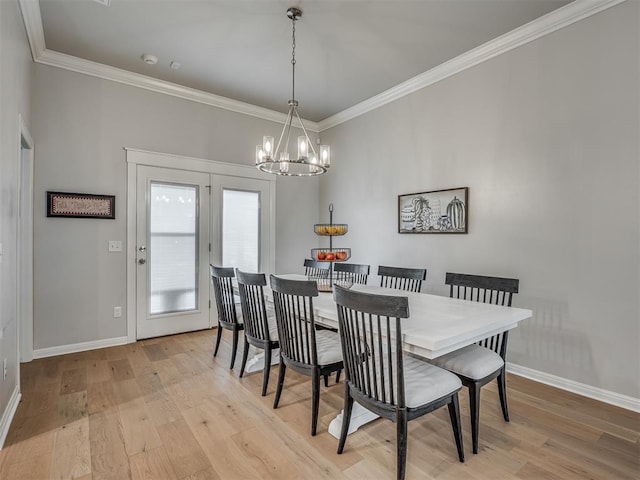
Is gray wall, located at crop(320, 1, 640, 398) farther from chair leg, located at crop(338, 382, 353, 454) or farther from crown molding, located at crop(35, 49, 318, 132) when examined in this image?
crown molding, located at crop(35, 49, 318, 132)

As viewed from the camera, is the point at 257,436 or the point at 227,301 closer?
the point at 257,436

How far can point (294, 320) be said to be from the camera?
2.19 meters

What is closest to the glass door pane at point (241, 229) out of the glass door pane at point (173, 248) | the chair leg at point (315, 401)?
the glass door pane at point (173, 248)

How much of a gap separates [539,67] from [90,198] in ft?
14.1

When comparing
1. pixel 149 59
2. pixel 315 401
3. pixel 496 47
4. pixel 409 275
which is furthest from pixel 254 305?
pixel 496 47

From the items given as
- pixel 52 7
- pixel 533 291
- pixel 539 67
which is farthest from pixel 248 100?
pixel 533 291

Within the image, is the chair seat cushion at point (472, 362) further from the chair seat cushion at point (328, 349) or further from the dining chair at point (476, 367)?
the chair seat cushion at point (328, 349)

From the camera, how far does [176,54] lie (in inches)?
132

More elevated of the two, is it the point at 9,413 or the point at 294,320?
the point at 294,320

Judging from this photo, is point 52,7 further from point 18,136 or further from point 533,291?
point 533,291

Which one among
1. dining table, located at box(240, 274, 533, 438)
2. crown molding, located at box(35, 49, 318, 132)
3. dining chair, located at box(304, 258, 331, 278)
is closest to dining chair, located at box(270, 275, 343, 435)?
dining table, located at box(240, 274, 533, 438)

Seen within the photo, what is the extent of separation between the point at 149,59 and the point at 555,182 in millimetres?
3843

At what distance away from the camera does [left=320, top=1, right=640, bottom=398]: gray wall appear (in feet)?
8.01

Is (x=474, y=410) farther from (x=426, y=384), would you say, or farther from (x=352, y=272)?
(x=352, y=272)
